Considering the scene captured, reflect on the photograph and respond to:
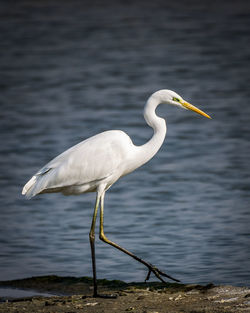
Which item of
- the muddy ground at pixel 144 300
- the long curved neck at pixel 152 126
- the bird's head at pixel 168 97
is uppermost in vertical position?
A: the bird's head at pixel 168 97

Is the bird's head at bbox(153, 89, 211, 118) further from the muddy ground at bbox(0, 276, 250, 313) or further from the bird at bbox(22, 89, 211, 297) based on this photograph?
the muddy ground at bbox(0, 276, 250, 313)

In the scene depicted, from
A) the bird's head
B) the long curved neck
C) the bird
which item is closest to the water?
the bird

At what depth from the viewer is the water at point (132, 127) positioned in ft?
30.8

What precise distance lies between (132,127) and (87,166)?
8587 millimetres

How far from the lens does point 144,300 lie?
6.76 metres

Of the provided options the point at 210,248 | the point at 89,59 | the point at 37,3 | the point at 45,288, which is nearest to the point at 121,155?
the point at 45,288

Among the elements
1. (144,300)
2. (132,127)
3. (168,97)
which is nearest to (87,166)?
(168,97)

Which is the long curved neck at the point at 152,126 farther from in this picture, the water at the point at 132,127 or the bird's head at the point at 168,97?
the water at the point at 132,127

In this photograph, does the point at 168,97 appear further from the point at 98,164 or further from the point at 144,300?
the point at 144,300

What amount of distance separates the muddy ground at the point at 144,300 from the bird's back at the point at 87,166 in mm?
1094

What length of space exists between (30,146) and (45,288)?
7.70 m

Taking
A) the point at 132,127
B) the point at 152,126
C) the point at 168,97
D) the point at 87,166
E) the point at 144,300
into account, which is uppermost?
the point at 132,127

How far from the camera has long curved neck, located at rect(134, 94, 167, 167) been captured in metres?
7.82

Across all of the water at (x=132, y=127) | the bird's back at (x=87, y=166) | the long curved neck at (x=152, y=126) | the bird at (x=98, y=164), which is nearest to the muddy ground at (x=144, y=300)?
the bird at (x=98, y=164)
